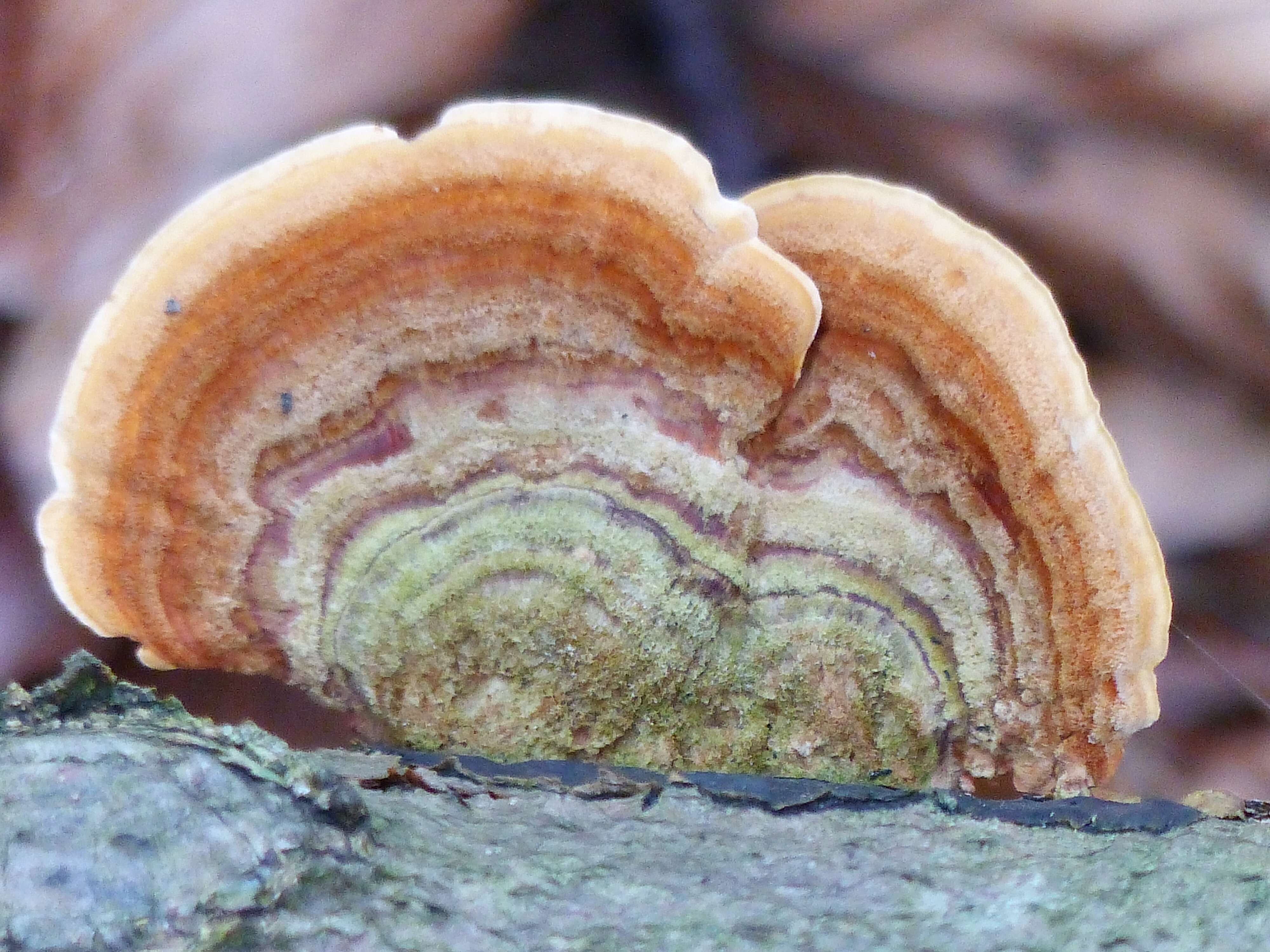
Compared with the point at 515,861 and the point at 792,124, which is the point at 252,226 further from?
the point at 792,124

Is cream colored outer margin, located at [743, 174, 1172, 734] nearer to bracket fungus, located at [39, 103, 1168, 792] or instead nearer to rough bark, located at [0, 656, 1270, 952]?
bracket fungus, located at [39, 103, 1168, 792]

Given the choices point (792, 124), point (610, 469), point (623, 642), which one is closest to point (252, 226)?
point (610, 469)

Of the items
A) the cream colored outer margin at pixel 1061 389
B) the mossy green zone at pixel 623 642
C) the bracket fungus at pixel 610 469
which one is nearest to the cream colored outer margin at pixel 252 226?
the bracket fungus at pixel 610 469

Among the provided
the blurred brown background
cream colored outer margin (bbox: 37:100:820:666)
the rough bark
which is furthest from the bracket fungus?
the blurred brown background

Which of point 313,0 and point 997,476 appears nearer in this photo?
point 997,476

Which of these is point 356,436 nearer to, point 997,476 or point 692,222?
point 692,222

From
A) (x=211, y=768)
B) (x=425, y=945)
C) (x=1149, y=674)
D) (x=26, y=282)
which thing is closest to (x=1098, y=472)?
(x=1149, y=674)
